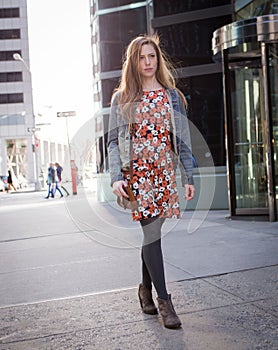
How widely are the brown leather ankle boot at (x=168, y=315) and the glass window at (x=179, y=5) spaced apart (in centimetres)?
833

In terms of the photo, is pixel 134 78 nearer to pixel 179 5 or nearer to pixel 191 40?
pixel 191 40

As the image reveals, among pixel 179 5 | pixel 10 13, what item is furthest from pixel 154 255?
pixel 10 13

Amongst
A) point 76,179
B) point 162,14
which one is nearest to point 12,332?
point 162,14

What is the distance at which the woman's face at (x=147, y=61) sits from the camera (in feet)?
10.7

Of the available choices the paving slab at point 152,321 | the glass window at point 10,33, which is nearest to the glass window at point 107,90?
the paving slab at point 152,321

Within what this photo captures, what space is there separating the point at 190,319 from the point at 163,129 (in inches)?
48.9

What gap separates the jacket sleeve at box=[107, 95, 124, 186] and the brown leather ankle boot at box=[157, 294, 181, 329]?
0.84 metres

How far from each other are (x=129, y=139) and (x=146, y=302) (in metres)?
1.12

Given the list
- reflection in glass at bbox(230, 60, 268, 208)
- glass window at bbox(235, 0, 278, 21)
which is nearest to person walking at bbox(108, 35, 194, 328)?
reflection in glass at bbox(230, 60, 268, 208)

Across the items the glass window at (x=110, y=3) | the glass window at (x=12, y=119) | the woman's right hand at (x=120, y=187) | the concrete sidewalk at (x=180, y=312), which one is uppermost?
the glass window at (x=12, y=119)

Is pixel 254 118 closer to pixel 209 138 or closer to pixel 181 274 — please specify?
pixel 209 138

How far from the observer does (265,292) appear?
3725mm

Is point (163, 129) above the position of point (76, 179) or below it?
above

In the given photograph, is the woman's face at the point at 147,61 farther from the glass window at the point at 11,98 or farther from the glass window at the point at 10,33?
the glass window at the point at 10,33
